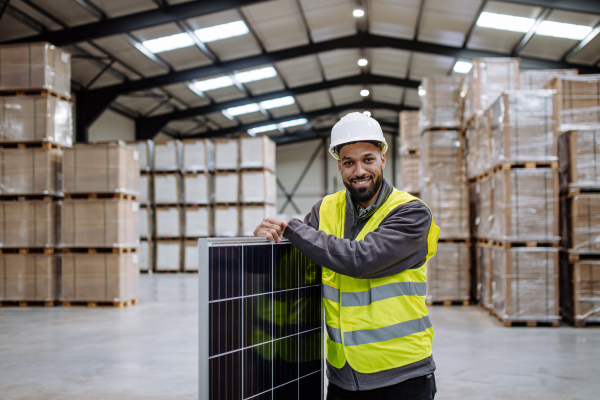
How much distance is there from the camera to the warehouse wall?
16.0 meters

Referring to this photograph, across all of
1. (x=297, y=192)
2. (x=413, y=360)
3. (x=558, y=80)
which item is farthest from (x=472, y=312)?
(x=297, y=192)

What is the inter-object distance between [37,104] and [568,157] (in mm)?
8693

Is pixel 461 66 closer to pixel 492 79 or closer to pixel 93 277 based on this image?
pixel 492 79

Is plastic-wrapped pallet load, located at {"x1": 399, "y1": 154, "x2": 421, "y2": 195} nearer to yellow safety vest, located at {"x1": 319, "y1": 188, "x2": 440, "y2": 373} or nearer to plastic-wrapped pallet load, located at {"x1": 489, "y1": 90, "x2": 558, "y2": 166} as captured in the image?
plastic-wrapped pallet load, located at {"x1": 489, "y1": 90, "x2": 558, "y2": 166}

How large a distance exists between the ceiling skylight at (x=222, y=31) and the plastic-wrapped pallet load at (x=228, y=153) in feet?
9.54

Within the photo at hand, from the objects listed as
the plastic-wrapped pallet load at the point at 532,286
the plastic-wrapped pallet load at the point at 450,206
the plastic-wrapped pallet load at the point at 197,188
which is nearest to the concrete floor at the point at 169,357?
the plastic-wrapped pallet load at the point at 532,286

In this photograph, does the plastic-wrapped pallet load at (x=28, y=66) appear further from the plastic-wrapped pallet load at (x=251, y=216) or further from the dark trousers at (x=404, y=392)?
the dark trousers at (x=404, y=392)

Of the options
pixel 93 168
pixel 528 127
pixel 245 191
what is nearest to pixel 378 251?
pixel 528 127

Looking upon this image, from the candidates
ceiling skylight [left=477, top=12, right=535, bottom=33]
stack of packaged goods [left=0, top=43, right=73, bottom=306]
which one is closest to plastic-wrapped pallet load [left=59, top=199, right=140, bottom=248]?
stack of packaged goods [left=0, top=43, right=73, bottom=306]

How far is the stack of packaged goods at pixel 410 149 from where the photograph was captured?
11414 millimetres

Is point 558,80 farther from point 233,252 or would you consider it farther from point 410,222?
point 233,252

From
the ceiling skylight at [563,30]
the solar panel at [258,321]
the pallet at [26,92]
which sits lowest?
the solar panel at [258,321]

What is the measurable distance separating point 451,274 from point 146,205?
32.7ft

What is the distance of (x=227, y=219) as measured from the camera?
14594 millimetres
